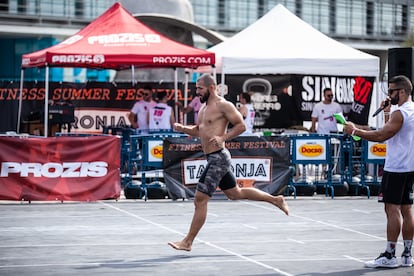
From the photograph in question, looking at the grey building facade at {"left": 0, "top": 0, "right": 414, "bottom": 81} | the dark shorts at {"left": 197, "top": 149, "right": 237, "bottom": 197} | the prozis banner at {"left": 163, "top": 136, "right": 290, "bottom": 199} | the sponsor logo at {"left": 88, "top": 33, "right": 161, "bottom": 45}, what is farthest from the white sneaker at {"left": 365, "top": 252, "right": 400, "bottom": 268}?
the grey building facade at {"left": 0, "top": 0, "right": 414, "bottom": 81}

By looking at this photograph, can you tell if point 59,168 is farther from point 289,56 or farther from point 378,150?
point 289,56

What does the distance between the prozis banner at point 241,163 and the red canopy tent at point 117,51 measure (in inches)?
133

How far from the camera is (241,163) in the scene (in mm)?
18297

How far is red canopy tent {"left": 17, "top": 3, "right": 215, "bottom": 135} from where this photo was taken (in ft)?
68.0

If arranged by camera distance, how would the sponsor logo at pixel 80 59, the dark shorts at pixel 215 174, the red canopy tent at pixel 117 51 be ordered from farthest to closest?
the red canopy tent at pixel 117 51
the sponsor logo at pixel 80 59
the dark shorts at pixel 215 174

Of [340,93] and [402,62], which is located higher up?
[402,62]

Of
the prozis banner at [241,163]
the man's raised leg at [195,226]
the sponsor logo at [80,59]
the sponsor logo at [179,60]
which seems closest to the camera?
the man's raised leg at [195,226]

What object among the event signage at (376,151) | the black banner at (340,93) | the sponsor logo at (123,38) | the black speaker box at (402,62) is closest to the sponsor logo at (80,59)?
the sponsor logo at (123,38)

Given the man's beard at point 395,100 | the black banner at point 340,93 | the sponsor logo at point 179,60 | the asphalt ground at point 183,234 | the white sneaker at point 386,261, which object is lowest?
the asphalt ground at point 183,234

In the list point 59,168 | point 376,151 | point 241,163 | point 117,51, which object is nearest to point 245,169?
point 241,163

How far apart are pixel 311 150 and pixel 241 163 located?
1537 millimetres

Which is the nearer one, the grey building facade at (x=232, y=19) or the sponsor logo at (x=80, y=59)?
the sponsor logo at (x=80, y=59)

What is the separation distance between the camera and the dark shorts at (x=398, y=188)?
10.1 m

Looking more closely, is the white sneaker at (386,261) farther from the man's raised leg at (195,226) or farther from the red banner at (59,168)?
the red banner at (59,168)
